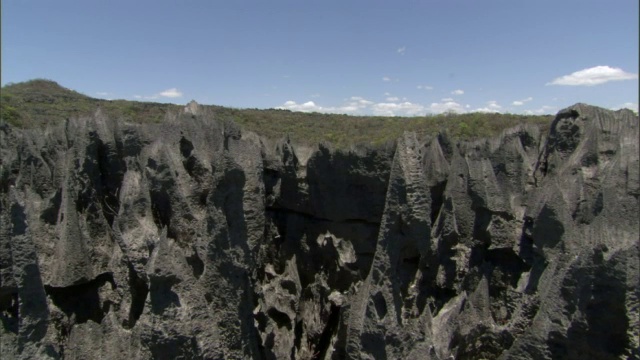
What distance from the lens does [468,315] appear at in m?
6.73

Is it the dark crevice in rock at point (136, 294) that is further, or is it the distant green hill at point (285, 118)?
the distant green hill at point (285, 118)

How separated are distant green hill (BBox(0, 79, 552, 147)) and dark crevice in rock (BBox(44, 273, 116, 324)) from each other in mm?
27889

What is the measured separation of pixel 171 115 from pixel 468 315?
5.31 meters

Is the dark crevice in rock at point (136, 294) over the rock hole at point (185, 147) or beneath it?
beneath

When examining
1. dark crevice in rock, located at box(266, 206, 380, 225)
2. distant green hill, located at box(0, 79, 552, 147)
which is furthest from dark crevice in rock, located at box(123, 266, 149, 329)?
distant green hill, located at box(0, 79, 552, 147)

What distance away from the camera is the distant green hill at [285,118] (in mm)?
36656

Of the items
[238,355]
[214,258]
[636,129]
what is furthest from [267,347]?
[636,129]

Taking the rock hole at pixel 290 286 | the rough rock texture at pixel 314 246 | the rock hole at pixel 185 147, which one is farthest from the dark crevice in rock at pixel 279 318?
the rock hole at pixel 185 147

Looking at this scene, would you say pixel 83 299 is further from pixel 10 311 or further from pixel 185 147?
pixel 185 147

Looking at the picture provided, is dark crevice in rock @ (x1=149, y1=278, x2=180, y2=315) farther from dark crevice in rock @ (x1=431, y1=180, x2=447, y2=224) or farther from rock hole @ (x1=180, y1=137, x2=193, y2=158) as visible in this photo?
dark crevice in rock @ (x1=431, y1=180, x2=447, y2=224)

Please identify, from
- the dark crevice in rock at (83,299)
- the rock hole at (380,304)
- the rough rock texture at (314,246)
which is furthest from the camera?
the dark crevice in rock at (83,299)

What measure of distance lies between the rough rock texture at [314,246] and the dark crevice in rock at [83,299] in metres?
0.02

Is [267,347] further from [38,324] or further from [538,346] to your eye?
[538,346]

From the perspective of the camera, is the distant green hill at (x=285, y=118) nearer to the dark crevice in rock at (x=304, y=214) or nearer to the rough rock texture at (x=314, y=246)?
the dark crevice in rock at (x=304, y=214)
